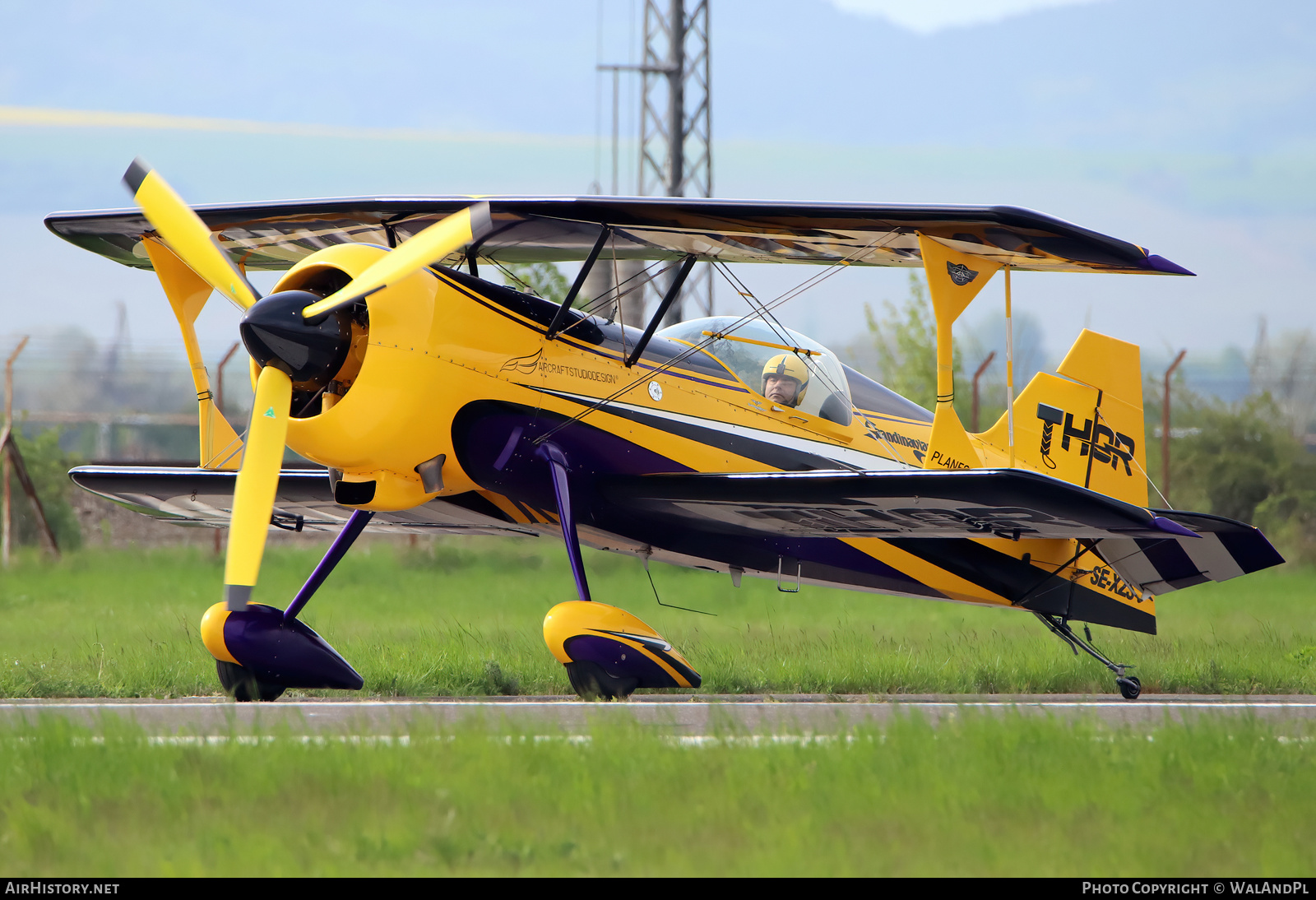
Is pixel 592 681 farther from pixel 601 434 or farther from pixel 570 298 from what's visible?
pixel 570 298

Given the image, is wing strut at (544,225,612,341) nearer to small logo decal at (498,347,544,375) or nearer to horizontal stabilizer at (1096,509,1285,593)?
small logo decal at (498,347,544,375)

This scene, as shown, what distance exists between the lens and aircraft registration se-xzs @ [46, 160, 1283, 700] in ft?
26.9

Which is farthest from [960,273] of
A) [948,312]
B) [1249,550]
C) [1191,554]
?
[1191,554]

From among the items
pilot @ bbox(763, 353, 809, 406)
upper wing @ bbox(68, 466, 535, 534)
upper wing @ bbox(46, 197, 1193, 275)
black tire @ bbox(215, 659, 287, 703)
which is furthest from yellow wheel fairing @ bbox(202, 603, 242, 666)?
pilot @ bbox(763, 353, 809, 406)

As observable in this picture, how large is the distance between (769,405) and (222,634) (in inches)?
178

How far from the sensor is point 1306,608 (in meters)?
17.1

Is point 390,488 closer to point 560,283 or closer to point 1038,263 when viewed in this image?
point 1038,263

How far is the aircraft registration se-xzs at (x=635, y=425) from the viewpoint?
26.9 ft

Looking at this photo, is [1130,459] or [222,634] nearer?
[222,634]

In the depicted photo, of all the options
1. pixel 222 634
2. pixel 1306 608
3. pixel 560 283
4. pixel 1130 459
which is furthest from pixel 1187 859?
pixel 560 283

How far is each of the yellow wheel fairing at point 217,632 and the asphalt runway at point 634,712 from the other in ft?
1.23

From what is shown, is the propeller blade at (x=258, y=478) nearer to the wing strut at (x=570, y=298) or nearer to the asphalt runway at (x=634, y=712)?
the asphalt runway at (x=634, y=712)

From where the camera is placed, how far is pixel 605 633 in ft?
26.9

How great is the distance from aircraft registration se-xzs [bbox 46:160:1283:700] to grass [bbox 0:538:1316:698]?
88cm
